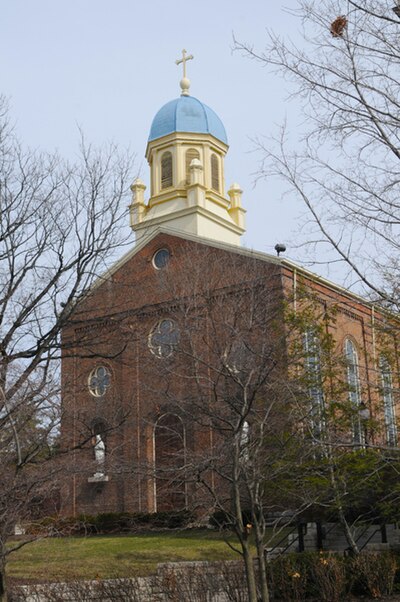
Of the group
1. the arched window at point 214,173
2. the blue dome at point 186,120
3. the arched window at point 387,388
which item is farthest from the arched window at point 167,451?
the blue dome at point 186,120

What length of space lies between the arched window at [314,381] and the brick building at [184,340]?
3.8 inches

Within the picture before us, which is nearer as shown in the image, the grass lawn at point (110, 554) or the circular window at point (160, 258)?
the grass lawn at point (110, 554)

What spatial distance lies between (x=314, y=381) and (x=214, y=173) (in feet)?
75.0

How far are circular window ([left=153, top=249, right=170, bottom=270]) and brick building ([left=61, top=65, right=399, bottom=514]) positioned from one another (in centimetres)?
5

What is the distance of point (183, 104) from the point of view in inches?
1555

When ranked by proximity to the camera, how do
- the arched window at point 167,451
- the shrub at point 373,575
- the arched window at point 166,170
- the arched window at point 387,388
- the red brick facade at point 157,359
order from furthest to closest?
the arched window at point 166,170
the arched window at point 167,451
the red brick facade at point 157,359
the shrub at point 373,575
the arched window at point 387,388

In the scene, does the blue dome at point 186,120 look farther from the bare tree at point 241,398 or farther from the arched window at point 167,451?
the bare tree at point 241,398

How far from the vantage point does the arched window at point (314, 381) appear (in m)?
17.1

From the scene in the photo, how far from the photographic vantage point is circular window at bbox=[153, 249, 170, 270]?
33.1m

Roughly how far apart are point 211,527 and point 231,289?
804cm

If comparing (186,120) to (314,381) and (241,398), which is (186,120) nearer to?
(314,381)

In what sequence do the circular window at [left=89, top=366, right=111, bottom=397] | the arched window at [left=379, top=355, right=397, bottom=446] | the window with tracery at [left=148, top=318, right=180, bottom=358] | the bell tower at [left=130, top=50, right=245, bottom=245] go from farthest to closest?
the bell tower at [left=130, top=50, right=245, bottom=245] → the circular window at [left=89, top=366, right=111, bottom=397] → the window with tracery at [left=148, top=318, right=180, bottom=358] → the arched window at [left=379, top=355, right=397, bottom=446]

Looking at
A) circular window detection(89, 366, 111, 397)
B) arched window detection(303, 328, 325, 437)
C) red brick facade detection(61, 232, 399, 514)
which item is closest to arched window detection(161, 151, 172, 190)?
red brick facade detection(61, 232, 399, 514)

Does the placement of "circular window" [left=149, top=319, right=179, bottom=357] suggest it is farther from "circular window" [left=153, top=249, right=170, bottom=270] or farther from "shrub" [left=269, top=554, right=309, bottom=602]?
"shrub" [left=269, top=554, right=309, bottom=602]
